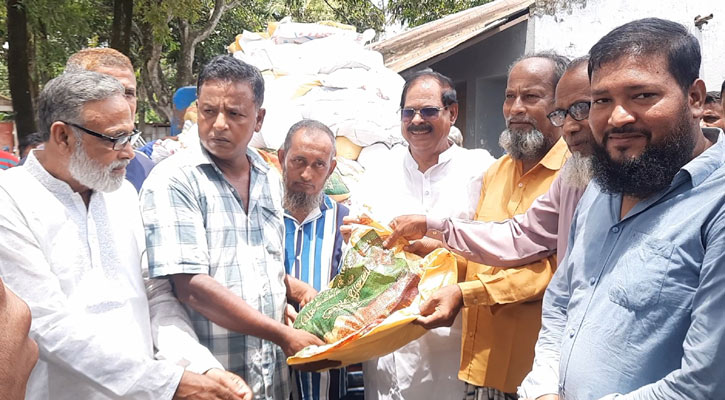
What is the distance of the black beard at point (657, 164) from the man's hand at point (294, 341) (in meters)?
1.27

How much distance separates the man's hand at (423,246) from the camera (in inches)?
111

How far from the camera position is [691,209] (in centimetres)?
154

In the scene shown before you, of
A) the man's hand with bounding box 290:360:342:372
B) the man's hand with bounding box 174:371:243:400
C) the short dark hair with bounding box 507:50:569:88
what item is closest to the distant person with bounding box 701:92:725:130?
the short dark hair with bounding box 507:50:569:88

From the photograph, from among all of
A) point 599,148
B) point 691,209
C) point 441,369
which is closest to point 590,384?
point 691,209

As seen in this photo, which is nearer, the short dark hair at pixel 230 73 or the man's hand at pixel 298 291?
the short dark hair at pixel 230 73

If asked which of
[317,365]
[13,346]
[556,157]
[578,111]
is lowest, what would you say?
[317,365]

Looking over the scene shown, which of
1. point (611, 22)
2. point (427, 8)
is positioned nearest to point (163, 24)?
point (427, 8)

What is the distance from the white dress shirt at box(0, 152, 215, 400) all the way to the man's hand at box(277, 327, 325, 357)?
0.42m

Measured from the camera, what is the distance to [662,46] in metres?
1.62

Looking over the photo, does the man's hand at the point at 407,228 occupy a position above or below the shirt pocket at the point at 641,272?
below

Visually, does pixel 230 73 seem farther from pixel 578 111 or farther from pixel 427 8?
pixel 427 8

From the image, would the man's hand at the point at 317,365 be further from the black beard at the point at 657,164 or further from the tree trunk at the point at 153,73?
the tree trunk at the point at 153,73

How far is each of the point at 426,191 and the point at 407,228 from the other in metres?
0.59

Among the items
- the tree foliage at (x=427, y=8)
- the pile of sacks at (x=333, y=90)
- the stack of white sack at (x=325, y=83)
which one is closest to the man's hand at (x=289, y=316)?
the pile of sacks at (x=333, y=90)
